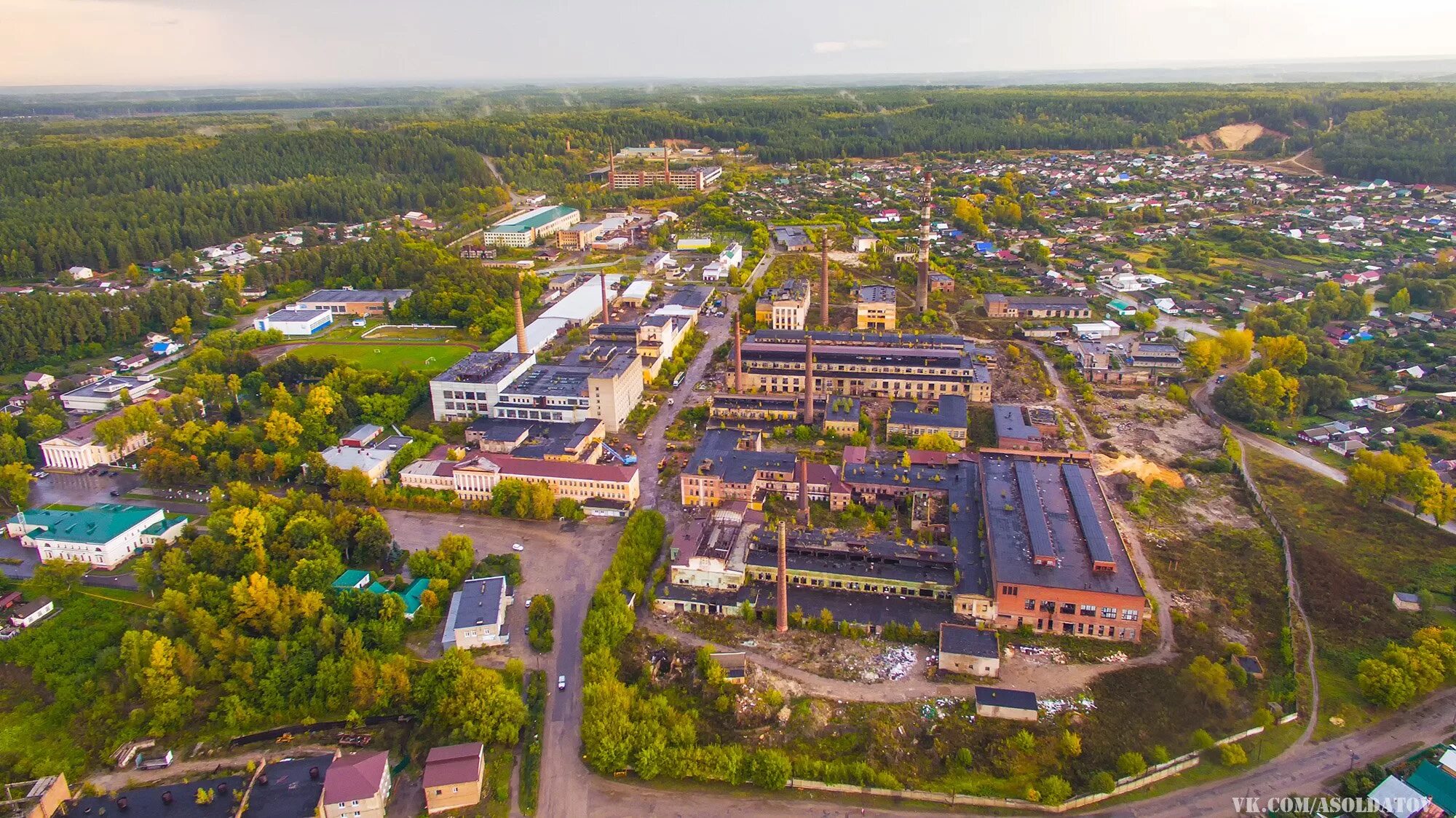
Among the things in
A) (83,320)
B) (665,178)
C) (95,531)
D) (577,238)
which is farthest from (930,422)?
(665,178)

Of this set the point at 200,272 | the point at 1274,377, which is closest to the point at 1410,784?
the point at 1274,377

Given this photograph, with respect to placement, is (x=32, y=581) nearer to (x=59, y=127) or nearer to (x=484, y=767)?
(x=484, y=767)

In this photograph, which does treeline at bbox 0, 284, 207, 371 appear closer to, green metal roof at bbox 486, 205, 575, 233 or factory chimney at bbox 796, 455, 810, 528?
green metal roof at bbox 486, 205, 575, 233

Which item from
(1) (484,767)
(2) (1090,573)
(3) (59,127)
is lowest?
(1) (484,767)

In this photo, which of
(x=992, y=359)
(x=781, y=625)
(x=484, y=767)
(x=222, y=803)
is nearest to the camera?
(x=222, y=803)

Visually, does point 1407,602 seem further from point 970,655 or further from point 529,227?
point 529,227

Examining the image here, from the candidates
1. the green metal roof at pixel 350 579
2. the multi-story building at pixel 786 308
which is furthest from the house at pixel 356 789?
the multi-story building at pixel 786 308

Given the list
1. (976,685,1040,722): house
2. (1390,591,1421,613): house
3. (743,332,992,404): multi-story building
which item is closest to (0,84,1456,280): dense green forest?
(743,332,992,404): multi-story building
